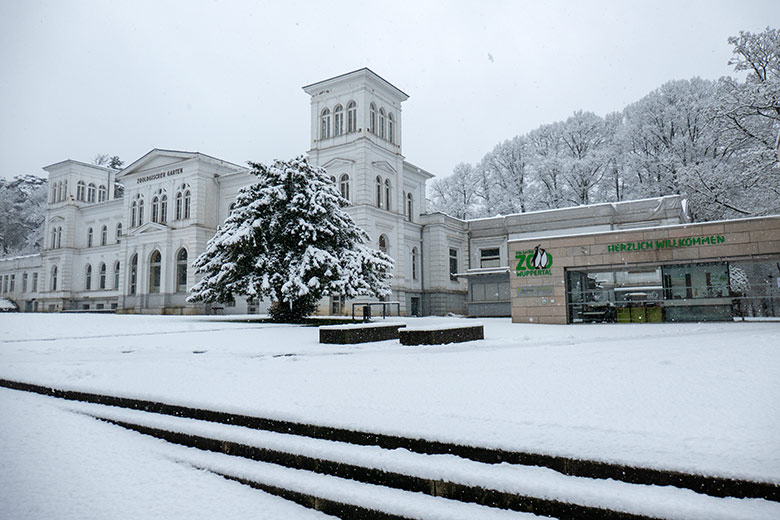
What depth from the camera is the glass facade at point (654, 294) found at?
60.8 feet

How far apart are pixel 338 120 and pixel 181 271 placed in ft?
58.5

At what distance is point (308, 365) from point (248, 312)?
31.0 meters

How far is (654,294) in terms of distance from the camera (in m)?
19.6

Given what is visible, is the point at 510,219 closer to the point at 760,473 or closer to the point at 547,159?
the point at 547,159

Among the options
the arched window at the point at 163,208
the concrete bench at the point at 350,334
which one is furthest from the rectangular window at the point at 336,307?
the arched window at the point at 163,208

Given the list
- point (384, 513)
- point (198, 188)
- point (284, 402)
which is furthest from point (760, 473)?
point (198, 188)

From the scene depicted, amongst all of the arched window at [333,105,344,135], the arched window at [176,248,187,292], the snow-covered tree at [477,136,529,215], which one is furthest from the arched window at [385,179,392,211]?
the arched window at [176,248,187,292]

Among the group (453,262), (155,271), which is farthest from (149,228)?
(453,262)

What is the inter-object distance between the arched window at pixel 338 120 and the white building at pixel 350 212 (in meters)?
0.07

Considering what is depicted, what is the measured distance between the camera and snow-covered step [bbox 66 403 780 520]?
2.88 m

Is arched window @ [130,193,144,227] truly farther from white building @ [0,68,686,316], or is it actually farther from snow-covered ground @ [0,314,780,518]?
snow-covered ground @ [0,314,780,518]

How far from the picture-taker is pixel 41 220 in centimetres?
6469

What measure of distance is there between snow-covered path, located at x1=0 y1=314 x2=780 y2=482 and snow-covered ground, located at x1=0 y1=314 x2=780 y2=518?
2 centimetres

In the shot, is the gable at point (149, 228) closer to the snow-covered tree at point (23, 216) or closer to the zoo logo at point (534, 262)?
the zoo logo at point (534, 262)
